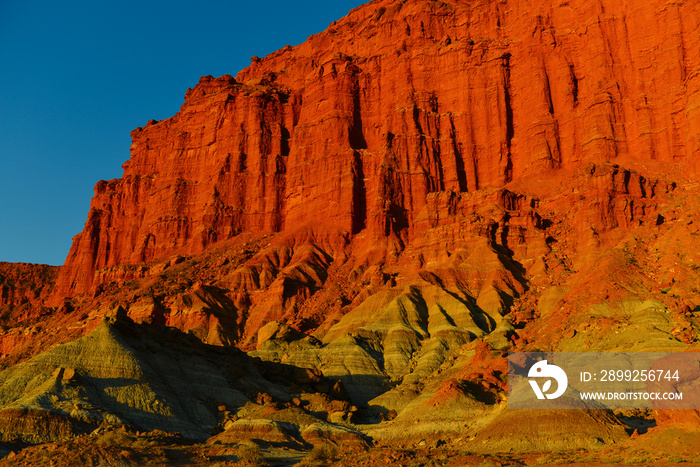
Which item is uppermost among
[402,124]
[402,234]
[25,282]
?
[402,124]

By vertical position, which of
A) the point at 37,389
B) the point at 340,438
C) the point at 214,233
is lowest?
the point at 340,438

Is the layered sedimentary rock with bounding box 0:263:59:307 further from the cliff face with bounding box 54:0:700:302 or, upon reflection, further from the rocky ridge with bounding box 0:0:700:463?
the cliff face with bounding box 54:0:700:302

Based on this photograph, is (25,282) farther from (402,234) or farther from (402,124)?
(402,234)

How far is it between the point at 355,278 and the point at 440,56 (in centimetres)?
5660

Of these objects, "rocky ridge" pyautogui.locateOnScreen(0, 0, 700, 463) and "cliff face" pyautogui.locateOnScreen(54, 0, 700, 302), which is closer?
"rocky ridge" pyautogui.locateOnScreen(0, 0, 700, 463)

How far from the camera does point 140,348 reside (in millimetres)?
77812

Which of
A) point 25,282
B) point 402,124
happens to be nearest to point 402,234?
point 402,124

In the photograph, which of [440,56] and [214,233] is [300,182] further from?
[440,56]

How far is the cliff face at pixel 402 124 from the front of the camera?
125688mm

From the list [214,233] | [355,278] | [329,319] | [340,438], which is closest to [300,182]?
[214,233]

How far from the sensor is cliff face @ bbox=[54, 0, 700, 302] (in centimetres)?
12569

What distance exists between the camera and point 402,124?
482 ft

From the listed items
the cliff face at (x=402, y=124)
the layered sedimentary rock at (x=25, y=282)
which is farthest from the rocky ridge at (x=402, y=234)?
the layered sedimentary rock at (x=25, y=282)

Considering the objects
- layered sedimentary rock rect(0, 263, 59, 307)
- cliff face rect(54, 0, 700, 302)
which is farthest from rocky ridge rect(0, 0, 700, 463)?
layered sedimentary rock rect(0, 263, 59, 307)
